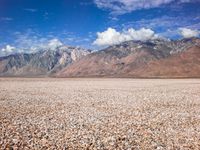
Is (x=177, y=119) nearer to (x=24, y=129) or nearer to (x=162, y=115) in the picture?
(x=162, y=115)

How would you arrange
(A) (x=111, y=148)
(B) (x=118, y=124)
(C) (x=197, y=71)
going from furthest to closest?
(C) (x=197, y=71) < (B) (x=118, y=124) < (A) (x=111, y=148)

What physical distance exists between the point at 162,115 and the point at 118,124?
16.1 feet

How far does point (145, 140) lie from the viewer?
13.2 metres

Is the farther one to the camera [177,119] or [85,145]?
[177,119]

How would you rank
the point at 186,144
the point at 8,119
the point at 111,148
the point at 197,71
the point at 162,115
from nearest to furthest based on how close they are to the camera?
the point at 111,148, the point at 186,144, the point at 8,119, the point at 162,115, the point at 197,71

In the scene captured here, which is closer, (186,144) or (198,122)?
(186,144)

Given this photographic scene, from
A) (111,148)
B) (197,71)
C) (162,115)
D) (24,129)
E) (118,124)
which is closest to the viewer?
(111,148)

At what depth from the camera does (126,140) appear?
1315 centimetres

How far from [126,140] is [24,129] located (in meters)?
5.42

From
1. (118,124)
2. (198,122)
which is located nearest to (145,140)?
(118,124)

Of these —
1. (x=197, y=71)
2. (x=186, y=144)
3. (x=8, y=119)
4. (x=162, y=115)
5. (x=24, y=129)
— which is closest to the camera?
(x=186, y=144)

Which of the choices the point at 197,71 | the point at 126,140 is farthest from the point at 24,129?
the point at 197,71

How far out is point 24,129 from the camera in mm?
15172

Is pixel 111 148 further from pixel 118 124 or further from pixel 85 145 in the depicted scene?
pixel 118 124
